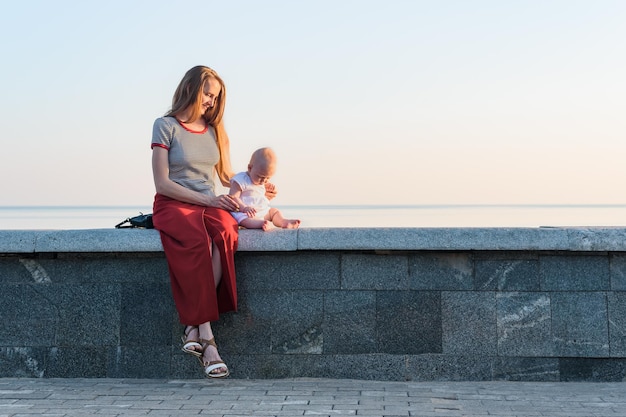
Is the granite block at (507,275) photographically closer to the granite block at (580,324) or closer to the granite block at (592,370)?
the granite block at (580,324)

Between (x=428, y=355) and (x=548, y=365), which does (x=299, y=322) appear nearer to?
(x=428, y=355)

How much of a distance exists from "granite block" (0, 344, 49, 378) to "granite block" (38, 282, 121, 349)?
0.43ft

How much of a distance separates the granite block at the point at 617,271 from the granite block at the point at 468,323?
2.42ft

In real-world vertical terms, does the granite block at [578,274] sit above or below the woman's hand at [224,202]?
below

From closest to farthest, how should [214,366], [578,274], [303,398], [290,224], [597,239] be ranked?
[303,398] → [214,366] → [597,239] → [578,274] → [290,224]

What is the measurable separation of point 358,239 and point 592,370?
162cm

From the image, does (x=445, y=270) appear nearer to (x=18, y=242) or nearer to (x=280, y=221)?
(x=280, y=221)

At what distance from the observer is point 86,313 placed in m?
5.55

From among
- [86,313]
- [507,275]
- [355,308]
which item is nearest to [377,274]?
[355,308]

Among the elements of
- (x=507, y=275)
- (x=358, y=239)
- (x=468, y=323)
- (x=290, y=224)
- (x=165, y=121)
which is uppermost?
(x=165, y=121)

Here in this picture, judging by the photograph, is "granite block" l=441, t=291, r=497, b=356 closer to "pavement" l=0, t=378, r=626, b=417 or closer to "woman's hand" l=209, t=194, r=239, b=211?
"pavement" l=0, t=378, r=626, b=417

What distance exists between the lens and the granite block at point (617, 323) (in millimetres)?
5367

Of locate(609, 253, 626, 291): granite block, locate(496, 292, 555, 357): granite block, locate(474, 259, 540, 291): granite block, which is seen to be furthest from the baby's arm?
locate(609, 253, 626, 291): granite block

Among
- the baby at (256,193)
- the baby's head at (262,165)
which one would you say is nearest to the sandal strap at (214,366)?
the baby at (256,193)
